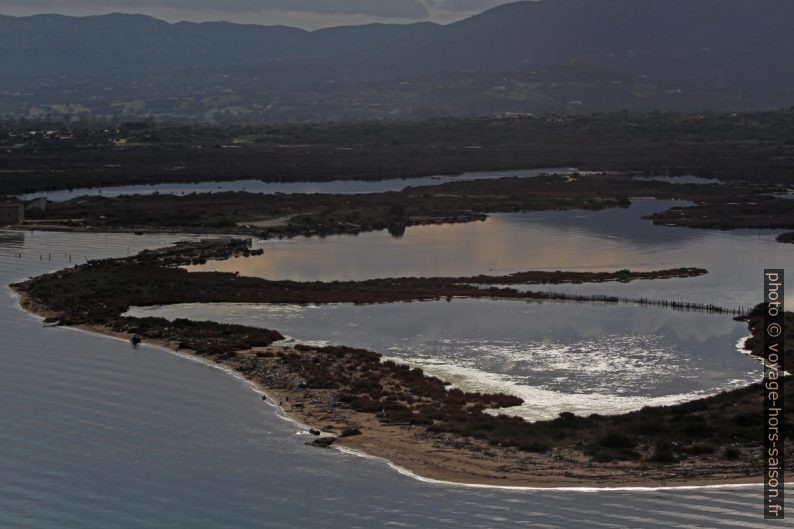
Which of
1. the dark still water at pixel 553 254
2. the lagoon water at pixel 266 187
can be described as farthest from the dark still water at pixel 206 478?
the lagoon water at pixel 266 187

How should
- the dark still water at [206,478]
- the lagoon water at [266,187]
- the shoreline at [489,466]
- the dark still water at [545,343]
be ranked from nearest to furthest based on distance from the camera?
1. the dark still water at [206,478]
2. the shoreline at [489,466]
3. the dark still water at [545,343]
4. the lagoon water at [266,187]

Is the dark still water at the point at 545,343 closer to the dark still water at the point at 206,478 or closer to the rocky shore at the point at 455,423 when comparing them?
the rocky shore at the point at 455,423

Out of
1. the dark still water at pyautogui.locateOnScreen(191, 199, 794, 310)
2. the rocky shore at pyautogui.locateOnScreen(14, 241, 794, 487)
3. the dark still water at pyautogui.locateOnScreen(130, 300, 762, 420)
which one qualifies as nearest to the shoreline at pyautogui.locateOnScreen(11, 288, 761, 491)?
the rocky shore at pyautogui.locateOnScreen(14, 241, 794, 487)

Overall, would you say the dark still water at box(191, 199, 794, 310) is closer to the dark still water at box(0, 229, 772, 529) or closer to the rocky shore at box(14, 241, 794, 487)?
the rocky shore at box(14, 241, 794, 487)

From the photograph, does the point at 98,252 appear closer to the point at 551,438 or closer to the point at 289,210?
the point at 289,210

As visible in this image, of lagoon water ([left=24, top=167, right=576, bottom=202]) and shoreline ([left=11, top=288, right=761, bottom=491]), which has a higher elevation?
lagoon water ([left=24, top=167, right=576, bottom=202])

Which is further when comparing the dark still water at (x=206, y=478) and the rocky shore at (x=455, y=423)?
the rocky shore at (x=455, y=423)

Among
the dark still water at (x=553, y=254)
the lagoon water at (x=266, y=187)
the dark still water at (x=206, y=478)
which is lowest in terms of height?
the dark still water at (x=206, y=478)
